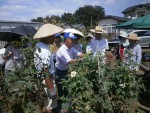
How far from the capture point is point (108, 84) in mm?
3750

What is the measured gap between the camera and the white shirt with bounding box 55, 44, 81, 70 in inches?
181

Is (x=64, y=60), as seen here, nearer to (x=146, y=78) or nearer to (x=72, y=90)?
(x=72, y=90)

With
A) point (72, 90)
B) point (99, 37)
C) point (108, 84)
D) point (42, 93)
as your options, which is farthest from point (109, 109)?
point (99, 37)

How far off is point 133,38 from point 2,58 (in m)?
2.98

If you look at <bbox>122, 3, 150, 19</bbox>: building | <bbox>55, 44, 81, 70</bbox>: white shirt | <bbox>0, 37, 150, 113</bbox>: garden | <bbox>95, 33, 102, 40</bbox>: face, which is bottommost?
<bbox>0, 37, 150, 113</bbox>: garden

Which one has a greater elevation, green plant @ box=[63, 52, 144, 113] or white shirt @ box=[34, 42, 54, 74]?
white shirt @ box=[34, 42, 54, 74]

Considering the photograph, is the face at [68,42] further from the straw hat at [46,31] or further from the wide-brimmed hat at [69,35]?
the straw hat at [46,31]

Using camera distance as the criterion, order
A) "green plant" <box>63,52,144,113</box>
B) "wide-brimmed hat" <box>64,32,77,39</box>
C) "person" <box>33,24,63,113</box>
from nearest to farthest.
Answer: "green plant" <box>63,52,144,113</box> → "person" <box>33,24,63,113</box> → "wide-brimmed hat" <box>64,32,77,39</box>

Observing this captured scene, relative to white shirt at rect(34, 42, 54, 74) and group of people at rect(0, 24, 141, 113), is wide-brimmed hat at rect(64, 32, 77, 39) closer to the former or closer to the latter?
group of people at rect(0, 24, 141, 113)

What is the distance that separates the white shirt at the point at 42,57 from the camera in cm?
385

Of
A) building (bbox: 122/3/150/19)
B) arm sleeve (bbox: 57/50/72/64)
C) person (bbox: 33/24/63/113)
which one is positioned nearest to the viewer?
person (bbox: 33/24/63/113)

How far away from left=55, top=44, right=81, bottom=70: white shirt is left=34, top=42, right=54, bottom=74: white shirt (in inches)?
21.2

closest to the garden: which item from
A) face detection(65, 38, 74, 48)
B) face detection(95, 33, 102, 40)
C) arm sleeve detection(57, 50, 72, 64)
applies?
arm sleeve detection(57, 50, 72, 64)

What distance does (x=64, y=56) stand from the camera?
15.1 feet
